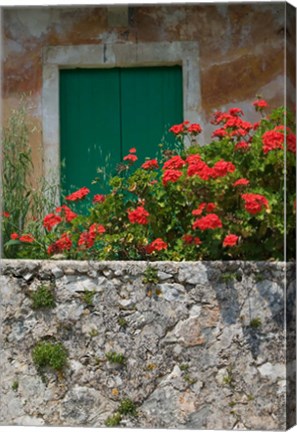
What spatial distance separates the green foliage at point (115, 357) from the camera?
7.32 meters

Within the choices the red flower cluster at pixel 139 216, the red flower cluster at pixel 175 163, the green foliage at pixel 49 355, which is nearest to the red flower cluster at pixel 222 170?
the red flower cluster at pixel 175 163

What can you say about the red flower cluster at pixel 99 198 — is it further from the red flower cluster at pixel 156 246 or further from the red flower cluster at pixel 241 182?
the red flower cluster at pixel 241 182

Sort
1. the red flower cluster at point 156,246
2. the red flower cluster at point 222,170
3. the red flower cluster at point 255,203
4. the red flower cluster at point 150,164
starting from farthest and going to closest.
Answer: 1. the red flower cluster at point 150,164
2. the red flower cluster at point 156,246
3. the red flower cluster at point 222,170
4. the red flower cluster at point 255,203

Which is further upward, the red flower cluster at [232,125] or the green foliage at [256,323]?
the red flower cluster at [232,125]

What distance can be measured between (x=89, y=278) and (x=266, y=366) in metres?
1.30

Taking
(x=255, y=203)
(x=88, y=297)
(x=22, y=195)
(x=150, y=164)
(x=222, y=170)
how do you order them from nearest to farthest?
1. (x=255, y=203)
2. (x=222, y=170)
3. (x=88, y=297)
4. (x=150, y=164)
5. (x=22, y=195)

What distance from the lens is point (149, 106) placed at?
751 centimetres

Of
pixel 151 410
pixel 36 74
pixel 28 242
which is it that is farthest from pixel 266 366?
pixel 36 74

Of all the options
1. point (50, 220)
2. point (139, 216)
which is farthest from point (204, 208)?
point (50, 220)

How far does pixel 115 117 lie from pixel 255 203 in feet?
3.75

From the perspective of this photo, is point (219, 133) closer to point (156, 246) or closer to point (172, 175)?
point (172, 175)

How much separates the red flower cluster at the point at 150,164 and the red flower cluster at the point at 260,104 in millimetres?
764

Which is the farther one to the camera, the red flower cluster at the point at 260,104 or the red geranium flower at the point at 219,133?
the red geranium flower at the point at 219,133

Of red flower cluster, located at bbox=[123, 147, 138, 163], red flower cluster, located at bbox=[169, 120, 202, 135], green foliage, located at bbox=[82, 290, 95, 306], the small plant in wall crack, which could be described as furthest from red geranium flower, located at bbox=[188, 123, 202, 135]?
the small plant in wall crack
